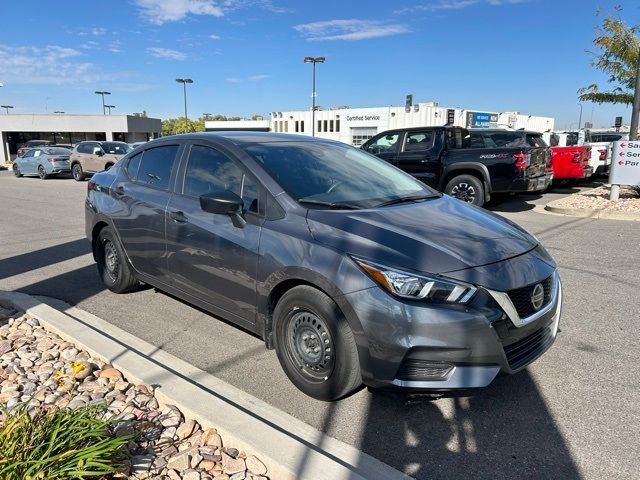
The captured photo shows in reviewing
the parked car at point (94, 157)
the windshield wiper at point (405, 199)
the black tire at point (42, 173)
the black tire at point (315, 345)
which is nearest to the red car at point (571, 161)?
the windshield wiper at point (405, 199)

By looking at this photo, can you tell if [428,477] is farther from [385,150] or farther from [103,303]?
[385,150]

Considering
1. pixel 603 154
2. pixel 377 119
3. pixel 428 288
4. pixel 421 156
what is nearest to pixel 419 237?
pixel 428 288

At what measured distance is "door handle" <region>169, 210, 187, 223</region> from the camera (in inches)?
157

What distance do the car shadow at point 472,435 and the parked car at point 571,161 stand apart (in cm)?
1252

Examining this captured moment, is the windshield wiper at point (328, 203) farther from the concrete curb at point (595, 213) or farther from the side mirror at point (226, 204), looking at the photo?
the concrete curb at point (595, 213)

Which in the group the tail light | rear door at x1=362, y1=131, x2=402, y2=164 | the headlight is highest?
rear door at x1=362, y1=131, x2=402, y2=164

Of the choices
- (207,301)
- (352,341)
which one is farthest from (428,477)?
(207,301)

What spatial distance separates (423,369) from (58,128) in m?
56.2

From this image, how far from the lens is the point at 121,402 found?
9.77 feet

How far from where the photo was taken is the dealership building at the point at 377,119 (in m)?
55.2

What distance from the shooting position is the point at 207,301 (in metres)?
3.89

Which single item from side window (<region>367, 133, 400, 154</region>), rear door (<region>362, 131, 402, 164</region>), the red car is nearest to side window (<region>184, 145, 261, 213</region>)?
rear door (<region>362, 131, 402, 164</region>)

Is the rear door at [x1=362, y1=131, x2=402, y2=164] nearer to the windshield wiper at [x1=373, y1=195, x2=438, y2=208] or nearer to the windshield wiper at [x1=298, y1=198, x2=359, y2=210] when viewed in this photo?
the windshield wiper at [x1=373, y1=195, x2=438, y2=208]

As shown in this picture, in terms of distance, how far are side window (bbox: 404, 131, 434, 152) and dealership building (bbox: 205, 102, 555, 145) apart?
42.1m
